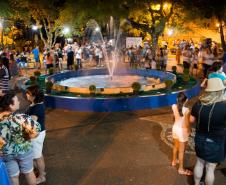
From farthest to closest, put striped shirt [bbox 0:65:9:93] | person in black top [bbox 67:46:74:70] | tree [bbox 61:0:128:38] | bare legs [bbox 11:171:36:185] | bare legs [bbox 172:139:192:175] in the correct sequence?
tree [bbox 61:0:128:38] < person in black top [bbox 67:46:74:70] < striped shirt [bbox 0:65:9:93] < bare legs [bbox 172:139:192:175] < bare legs [bbox 11:171:36:185]

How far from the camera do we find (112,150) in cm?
679

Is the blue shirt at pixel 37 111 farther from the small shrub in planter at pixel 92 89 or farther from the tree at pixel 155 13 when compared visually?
the tree at pixel 155 13

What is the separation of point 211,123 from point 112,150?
3105 millimetres

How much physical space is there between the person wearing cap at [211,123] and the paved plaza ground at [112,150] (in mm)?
1140

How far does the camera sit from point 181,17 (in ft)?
77.7

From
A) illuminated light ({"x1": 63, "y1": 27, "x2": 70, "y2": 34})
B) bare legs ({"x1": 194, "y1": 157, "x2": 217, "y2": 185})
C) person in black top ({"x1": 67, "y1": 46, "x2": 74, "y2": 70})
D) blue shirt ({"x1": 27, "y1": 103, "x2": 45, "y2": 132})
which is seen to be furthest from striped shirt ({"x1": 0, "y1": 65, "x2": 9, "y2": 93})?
illuminated light ({"x1": 63, "y1": 27, "x2": 70, "y2": 34})

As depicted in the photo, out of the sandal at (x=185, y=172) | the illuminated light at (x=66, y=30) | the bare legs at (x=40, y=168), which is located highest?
the illuminated light at (x=66, y=30)

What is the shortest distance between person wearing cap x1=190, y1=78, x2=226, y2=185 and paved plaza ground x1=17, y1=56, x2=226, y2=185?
1140 mm

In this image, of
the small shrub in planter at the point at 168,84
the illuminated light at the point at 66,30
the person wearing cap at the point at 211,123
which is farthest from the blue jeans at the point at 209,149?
the illuminated light at the point at 66,30

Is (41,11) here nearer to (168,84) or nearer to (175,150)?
(168,84)

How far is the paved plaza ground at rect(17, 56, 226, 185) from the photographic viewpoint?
552cm

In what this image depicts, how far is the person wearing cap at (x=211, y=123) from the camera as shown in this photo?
4.10 m

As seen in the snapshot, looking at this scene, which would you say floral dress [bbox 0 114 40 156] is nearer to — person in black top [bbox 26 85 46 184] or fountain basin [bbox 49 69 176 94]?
person in black top [bbox 26 85 46 184]

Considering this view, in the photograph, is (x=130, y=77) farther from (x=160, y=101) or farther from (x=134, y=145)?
(x=134, y=145)
